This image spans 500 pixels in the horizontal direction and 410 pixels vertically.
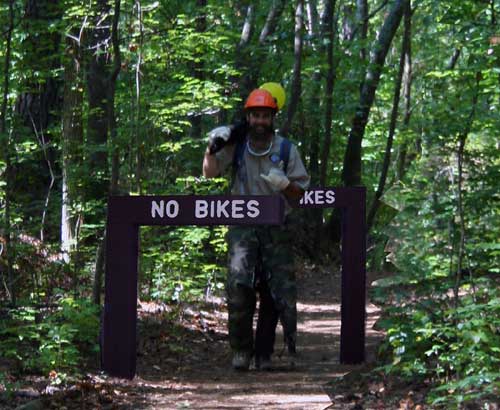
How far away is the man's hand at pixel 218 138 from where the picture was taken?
25.3 feet

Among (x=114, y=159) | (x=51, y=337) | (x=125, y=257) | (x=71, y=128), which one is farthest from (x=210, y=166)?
(x=71, y=128)

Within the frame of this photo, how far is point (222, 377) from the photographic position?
25.7 feet

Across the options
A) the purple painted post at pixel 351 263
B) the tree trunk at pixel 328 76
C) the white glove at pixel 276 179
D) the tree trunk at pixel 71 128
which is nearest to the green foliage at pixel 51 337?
the white glove at pixel 276 179

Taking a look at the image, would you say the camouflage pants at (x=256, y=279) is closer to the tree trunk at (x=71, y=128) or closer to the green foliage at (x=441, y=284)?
the green foliage at (x=441, y=284)

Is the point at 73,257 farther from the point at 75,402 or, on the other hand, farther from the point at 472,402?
the point at 472,402

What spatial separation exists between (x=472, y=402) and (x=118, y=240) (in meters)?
3.21

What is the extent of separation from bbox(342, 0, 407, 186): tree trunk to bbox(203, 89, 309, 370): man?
39.0 ft

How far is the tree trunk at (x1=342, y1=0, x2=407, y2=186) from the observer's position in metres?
20.7

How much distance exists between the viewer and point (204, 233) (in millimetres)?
11266

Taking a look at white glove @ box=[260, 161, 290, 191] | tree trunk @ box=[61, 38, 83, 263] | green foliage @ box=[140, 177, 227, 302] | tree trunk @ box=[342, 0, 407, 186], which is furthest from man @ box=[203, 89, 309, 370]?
tree trunk @ box=[342, 0, 407, 186]

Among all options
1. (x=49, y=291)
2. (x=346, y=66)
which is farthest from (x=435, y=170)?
(x=346, y=66)

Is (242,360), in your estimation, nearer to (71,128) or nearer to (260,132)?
(260,132)

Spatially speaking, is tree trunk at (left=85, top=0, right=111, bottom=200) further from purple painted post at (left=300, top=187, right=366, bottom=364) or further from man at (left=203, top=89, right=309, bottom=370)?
purple painted post at (left=300, top=187, right=366, bottom=364)

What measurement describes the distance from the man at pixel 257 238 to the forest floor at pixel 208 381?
361 millimetres
